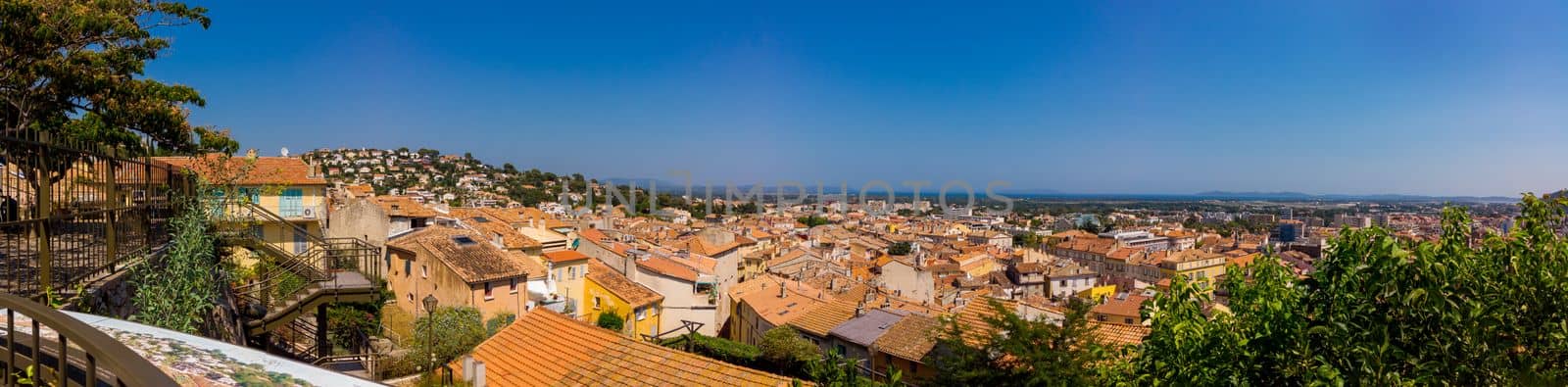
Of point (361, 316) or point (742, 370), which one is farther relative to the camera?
point (361, 316)

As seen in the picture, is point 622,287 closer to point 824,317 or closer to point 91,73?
point 824,317

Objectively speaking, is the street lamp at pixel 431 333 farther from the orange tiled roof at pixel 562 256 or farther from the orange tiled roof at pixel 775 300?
the orange tiled roof at pixel 775 300

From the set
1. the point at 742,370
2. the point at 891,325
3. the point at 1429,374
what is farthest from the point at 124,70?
the point at 891,325

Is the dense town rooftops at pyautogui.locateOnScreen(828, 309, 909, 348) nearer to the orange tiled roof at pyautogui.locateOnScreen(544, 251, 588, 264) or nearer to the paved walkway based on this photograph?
the orange tiled roof at pyautogui.locateOnScreen(544, 251, 588, 264)

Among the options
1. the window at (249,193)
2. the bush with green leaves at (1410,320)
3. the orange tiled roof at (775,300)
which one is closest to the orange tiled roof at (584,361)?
the window at (249,193)

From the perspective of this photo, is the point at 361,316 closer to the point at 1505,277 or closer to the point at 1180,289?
the point at 1180,289
